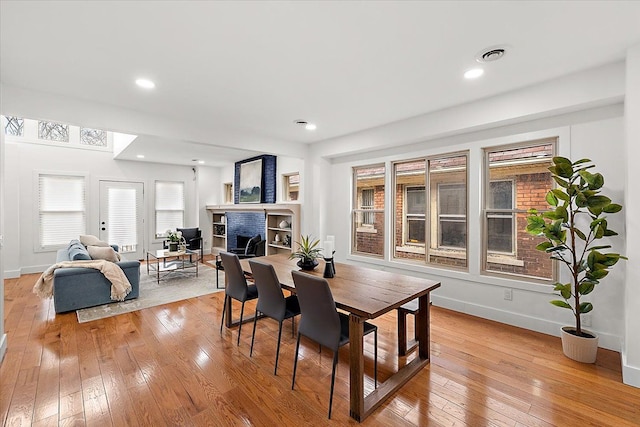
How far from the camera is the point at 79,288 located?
12.6ft

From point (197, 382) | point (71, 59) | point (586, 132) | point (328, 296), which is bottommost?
point (197, 382)

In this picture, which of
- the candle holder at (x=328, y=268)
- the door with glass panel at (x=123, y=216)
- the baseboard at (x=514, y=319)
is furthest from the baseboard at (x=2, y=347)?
the baseboard at (x=514, y=319)

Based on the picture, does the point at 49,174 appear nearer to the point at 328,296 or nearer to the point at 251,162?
the point at 251,162

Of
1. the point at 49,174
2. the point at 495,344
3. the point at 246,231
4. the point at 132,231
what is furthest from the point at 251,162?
the point at 495,344

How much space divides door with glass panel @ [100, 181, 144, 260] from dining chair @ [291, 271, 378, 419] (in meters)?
6.56

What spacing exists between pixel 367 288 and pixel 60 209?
704 cm

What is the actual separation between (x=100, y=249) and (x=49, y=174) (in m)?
3.11

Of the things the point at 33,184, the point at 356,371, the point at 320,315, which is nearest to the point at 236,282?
the point at 320,315

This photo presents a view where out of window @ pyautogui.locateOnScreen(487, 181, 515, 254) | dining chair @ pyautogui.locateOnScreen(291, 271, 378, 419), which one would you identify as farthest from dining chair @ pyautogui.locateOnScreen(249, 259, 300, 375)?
window @ pyautogui.locateOnScreen(487, 181, 515, 254)

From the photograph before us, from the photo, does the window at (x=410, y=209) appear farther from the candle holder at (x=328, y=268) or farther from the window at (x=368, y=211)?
the candle holder at (x=328, y=268)

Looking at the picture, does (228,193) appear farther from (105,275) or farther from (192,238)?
(105,275)

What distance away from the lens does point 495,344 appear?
9.44ft

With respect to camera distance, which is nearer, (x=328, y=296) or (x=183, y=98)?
(x=328, y=296)

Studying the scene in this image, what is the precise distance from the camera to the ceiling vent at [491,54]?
7.21 feet
